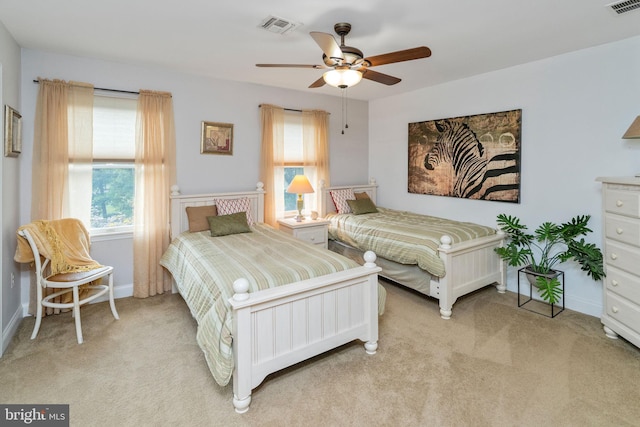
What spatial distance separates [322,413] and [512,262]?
2.54 metres

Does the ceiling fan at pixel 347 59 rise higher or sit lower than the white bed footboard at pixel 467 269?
higher

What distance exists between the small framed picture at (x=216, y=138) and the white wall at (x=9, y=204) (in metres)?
1.70

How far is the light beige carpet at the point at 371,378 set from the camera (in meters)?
1.93

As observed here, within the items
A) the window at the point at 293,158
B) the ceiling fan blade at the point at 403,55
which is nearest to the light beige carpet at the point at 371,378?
the ceiling fan blade at the point at 403,55

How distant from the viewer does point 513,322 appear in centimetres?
309

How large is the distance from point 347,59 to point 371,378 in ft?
7.28

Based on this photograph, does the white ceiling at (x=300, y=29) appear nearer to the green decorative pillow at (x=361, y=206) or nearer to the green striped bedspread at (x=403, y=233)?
the green striped bedspread at (x=403, y=233)

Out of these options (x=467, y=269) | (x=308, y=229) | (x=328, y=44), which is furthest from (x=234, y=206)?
(x=467, y=269)

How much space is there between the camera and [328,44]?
213cm

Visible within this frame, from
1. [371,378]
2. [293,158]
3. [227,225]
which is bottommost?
[371,378]

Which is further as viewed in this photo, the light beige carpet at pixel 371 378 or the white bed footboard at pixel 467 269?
the white bed footboard at pixel 467 269

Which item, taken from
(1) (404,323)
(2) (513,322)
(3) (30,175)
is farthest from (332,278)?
(3) (30,175)

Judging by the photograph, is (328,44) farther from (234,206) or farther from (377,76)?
(234,206)

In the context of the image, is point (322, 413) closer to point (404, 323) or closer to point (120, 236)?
point (404, 323)
